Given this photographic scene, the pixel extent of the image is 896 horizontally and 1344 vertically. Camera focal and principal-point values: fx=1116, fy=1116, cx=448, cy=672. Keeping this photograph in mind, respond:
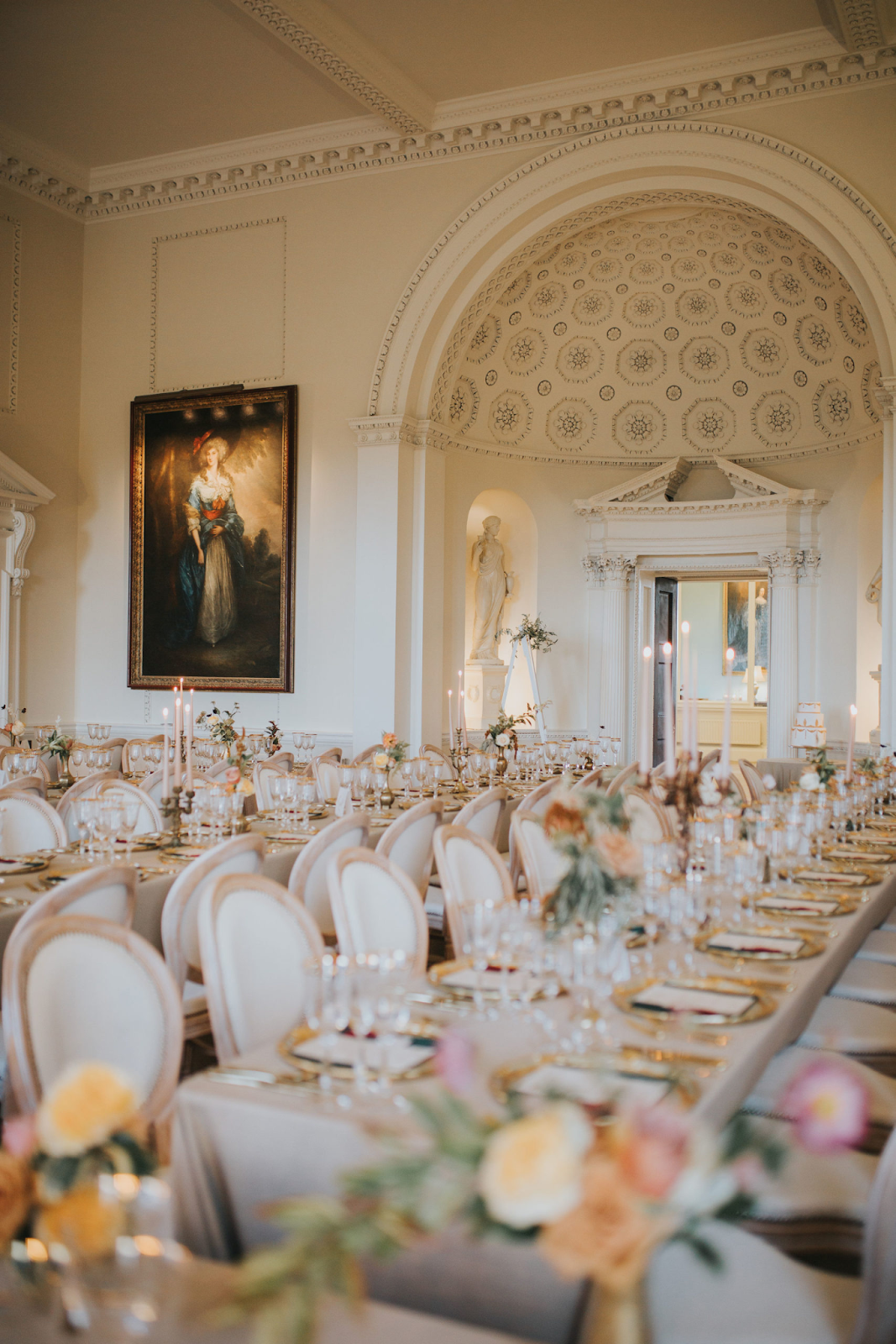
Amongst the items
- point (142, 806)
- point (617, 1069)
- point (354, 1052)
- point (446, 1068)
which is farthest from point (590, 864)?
point (142, 806)

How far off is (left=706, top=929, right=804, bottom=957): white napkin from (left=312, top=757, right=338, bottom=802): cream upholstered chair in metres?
4.62

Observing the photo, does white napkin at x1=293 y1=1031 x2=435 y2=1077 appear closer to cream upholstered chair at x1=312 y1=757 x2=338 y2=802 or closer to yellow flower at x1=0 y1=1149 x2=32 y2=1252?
yellow flower at x1=0 y1=1149 x2=32 y2=1252

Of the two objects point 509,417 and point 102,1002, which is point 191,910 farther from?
point 509,417

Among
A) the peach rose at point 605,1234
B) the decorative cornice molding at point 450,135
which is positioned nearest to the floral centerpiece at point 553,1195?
the peach rose at point 605,1234

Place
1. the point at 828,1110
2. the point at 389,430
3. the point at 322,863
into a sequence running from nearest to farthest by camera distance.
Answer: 1. the point at 828,1110
2. the point at 322,863
3. the point at 389,430

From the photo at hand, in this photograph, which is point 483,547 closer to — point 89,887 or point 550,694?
point 550,694

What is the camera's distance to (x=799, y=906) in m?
3.88

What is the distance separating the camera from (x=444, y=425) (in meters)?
10.9

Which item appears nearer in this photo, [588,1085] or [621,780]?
[588,1085]

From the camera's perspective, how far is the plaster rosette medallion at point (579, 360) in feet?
40.7

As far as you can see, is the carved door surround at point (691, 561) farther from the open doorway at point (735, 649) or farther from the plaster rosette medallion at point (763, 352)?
the open doorway at point (735, 649)

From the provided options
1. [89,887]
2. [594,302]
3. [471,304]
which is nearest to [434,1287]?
[89,887]

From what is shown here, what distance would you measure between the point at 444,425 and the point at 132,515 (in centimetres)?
344

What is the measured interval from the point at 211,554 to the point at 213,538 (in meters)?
0.16
